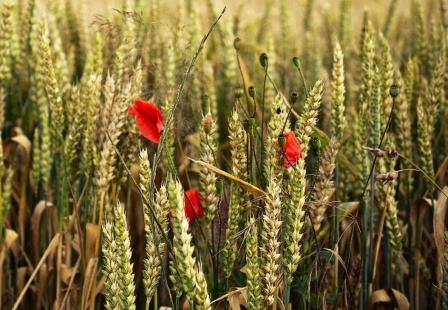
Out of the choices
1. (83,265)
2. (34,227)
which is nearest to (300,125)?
(83,265)

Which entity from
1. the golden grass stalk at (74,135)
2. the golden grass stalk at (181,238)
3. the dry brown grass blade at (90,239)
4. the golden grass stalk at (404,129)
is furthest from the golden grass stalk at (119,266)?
the golden grass stalk at (404,129)

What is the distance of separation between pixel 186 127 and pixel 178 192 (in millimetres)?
791

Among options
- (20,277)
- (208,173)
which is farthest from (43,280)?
(208,173)

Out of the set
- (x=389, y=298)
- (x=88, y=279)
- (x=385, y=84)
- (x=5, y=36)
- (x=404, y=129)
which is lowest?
(x=389, y=298)

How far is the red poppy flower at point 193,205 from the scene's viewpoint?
1367 mm

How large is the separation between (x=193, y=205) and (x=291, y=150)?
278 millimetres

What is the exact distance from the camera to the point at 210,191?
4.27ft

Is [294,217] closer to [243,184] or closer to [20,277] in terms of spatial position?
[243,184]

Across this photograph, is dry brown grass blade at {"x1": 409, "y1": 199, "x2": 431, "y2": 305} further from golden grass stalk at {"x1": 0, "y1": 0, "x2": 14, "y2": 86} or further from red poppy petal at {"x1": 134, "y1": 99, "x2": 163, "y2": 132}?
golden grass stalk at {"x1": 0, "y1": 0, "x2": 14, "y2": 86}

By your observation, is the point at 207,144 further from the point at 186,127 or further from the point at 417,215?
the point at 417,215

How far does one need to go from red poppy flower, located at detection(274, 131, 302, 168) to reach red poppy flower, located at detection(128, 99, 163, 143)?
0.24m

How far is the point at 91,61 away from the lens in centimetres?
178

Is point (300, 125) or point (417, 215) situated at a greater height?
point (300, 125)

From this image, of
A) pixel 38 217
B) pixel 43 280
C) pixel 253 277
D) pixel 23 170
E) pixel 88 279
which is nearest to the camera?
pixel 253 277
